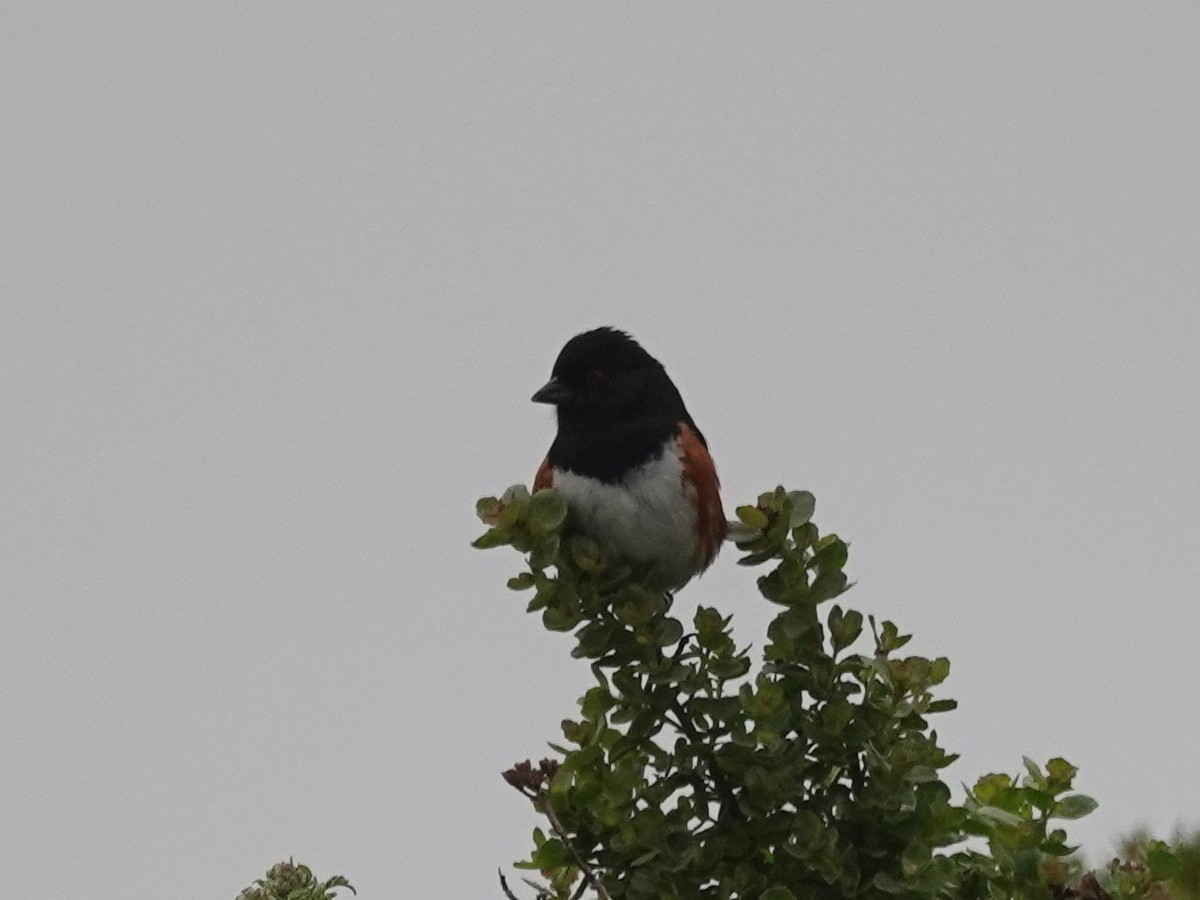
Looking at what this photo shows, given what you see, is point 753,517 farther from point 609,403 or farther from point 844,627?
point 609,403

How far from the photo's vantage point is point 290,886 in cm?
262

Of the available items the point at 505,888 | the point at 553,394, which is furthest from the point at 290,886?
the point at 553,394

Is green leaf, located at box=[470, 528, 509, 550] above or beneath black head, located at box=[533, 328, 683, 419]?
beneath

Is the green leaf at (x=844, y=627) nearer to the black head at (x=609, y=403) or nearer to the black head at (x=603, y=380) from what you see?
the black head at (x=609, y=403)

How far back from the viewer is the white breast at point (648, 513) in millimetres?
3562

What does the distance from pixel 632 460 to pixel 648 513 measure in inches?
8.4

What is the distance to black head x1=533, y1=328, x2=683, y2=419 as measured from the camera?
163 inches

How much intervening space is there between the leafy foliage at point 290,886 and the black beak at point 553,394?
5.66 feet

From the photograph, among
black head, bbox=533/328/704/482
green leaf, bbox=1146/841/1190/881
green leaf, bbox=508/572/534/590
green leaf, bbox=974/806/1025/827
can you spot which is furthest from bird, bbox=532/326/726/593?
green leaf, bbox=1146/841/1190/881

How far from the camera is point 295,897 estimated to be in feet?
8.45

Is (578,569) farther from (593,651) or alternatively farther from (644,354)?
(644,354)

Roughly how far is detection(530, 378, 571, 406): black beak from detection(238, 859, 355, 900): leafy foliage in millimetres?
1725

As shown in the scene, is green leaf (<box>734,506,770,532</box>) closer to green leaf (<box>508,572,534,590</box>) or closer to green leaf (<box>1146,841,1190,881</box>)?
green leaf (<box>508,572,534,590</box>)

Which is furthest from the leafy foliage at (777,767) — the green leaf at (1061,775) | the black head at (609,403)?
the black head at (609,403)
